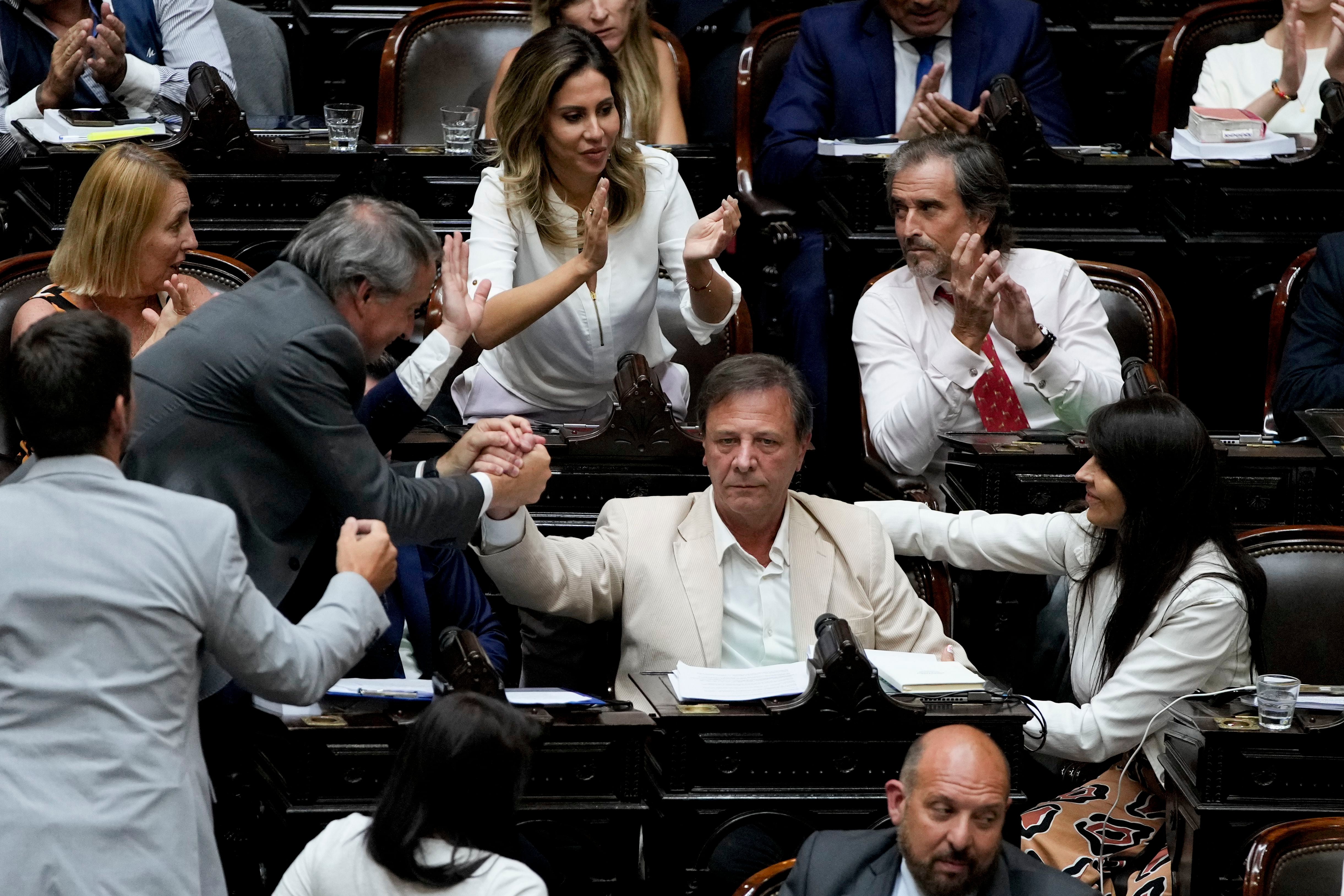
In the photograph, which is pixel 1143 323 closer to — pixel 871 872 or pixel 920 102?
pixel 920 102

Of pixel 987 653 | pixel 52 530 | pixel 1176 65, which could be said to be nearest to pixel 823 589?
pixel 987 653

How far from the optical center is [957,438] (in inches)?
130

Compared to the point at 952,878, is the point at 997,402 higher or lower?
higher

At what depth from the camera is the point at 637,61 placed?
421cm

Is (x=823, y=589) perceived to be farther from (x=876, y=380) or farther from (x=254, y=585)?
(x=254, y=585)

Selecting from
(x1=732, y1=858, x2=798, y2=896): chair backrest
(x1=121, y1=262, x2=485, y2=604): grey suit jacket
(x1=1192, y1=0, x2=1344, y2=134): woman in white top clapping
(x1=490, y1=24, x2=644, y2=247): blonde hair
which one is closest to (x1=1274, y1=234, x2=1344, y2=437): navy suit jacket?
(x1=1192, y1=0, x2=1344, y2=134): woman in white top clapping

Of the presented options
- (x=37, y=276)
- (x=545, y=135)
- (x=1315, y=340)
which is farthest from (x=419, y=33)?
(x=1315, y=340)

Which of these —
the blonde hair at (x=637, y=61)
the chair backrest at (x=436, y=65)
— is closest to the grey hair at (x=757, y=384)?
the blonde hair at (x=637, y=61)

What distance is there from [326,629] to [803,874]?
0.68 meters

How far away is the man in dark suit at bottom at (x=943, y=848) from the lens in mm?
2275

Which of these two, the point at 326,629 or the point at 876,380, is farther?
the point at 876,380

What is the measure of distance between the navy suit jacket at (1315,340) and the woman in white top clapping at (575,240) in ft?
3.87

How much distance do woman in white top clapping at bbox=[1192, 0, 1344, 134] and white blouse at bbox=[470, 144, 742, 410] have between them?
151cm

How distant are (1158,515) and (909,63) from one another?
1.75 meters
